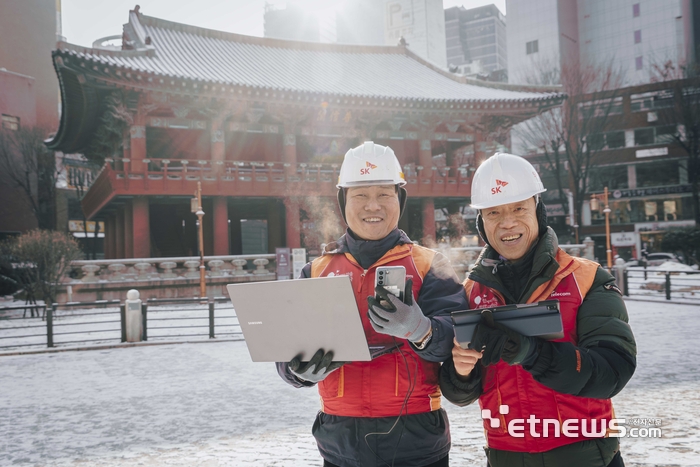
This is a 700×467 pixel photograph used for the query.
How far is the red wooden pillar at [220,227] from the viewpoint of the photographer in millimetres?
19609

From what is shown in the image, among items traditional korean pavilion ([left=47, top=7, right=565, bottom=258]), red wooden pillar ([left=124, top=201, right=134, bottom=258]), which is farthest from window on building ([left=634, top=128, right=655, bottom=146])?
red wooden pillar ([left=124, top=201, right=134, bottom=258])

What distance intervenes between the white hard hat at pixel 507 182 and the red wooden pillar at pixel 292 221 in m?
18.8

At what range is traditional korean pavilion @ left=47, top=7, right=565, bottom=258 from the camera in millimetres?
18844

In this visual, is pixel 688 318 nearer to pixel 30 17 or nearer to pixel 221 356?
pixel 221 356

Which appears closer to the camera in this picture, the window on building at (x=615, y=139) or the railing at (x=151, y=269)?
the railing at (x=151, y=269)

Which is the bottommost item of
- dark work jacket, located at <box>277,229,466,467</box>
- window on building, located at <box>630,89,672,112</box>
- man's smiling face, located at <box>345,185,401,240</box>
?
dark work jacket, located at <box>277,229,466,467</box>

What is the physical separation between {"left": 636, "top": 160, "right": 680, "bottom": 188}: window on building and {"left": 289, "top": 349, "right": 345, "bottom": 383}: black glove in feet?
134

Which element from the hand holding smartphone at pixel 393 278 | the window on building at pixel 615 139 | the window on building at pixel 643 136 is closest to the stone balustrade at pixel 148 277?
A: the hand holding smartphone at pixel 393 278

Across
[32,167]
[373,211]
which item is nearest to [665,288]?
[373,211]

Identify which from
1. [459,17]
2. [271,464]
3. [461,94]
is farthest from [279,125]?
[459,17]

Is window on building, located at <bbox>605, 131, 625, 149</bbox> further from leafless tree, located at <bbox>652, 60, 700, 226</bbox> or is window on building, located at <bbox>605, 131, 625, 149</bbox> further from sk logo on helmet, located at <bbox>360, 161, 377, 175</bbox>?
sk logo on helmet, located at <bbox>360, 161, 377, 175</bbox>

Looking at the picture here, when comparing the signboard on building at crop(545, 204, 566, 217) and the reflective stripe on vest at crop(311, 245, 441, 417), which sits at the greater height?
the signboard on building at crop(545, 204, 566, 217)

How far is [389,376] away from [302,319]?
49cm

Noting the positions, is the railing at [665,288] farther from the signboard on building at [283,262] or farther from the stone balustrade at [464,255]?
the signboard on building at [283,262]
